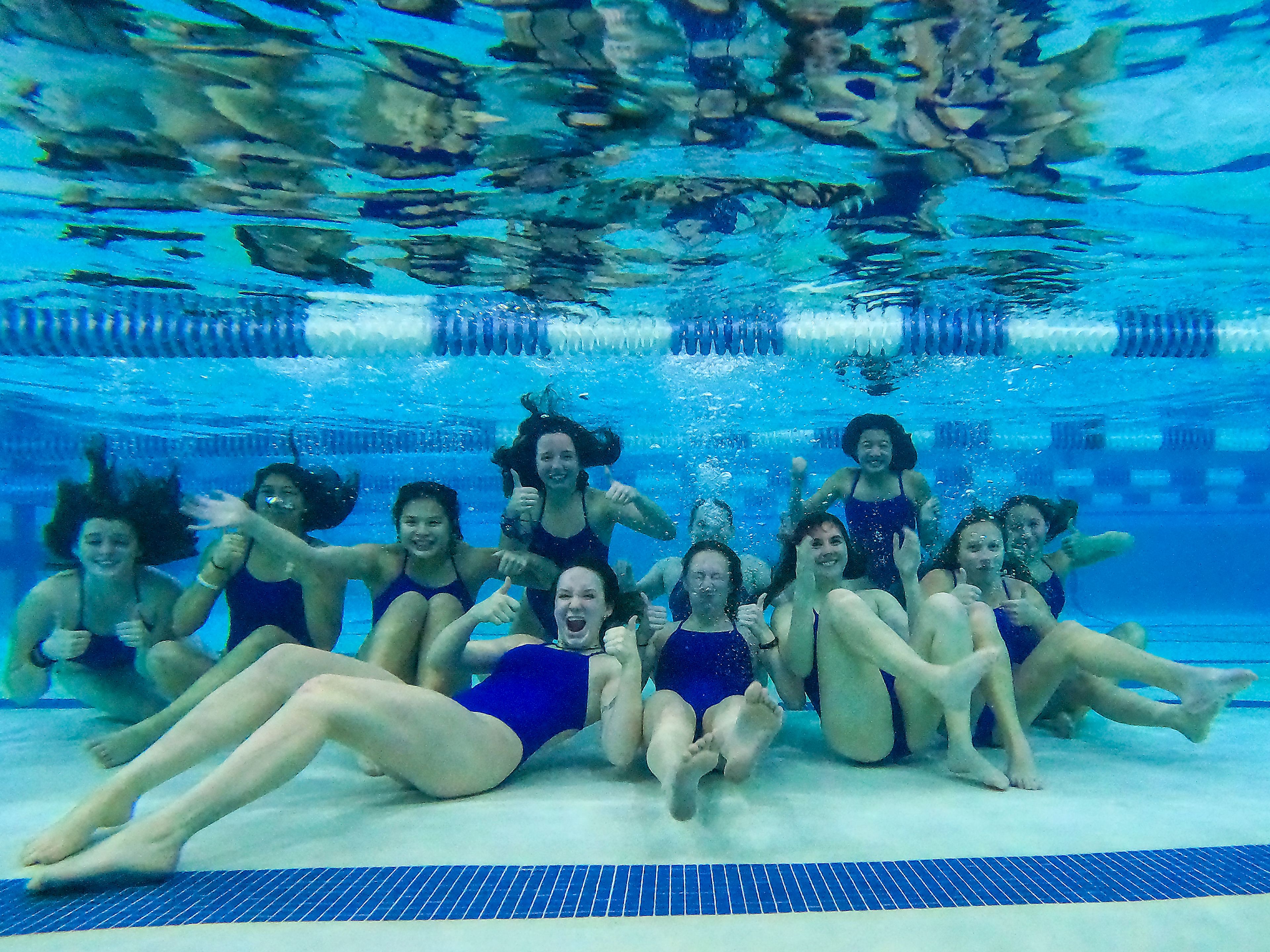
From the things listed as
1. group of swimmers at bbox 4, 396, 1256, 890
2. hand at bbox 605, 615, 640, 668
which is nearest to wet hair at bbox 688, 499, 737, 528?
group of swimmers at bbox 4, 396, 1256, 890

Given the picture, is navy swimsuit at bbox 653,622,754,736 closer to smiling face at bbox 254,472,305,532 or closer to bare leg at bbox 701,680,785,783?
bare leg at bbox 701,680,785,783

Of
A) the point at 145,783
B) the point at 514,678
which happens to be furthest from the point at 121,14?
the point at 514,678

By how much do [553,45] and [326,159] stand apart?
7.75 ft

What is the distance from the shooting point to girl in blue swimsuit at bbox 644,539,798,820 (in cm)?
461

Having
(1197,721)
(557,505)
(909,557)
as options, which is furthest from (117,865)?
(1197,721)

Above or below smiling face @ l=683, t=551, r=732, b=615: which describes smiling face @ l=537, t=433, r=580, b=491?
above

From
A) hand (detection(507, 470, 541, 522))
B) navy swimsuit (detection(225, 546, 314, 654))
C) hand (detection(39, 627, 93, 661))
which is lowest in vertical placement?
hand (detection(39, 627, 93, 661))

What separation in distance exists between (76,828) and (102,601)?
3385mm

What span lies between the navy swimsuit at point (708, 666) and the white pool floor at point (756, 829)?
1.88ft

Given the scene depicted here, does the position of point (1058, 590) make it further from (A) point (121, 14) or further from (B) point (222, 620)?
(B) point (222, 620)

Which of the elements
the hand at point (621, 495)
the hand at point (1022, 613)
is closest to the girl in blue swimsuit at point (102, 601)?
the hand at point (621, 495)

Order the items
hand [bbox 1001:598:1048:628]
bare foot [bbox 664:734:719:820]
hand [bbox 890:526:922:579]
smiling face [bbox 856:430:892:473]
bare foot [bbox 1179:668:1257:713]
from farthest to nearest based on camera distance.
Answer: smiling face [bbox 856:430:892:473] → hand [bbox 1001:598:1048:628] → hand [bbox 890:526:922:579] → bare foot [bbox 1179:668:1257:713] → bare foot [bbox 664:734:719:820]

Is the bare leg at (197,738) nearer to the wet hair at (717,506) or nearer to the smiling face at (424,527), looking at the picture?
the smiling face at (424,527)

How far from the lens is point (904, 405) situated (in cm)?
1595
